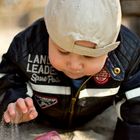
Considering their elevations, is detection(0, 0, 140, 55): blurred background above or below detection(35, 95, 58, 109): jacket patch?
below

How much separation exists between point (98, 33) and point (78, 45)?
0.04 metres

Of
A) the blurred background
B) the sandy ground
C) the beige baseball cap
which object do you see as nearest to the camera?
the beige baseball cap

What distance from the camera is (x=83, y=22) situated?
769mm

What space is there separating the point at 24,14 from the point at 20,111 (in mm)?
727

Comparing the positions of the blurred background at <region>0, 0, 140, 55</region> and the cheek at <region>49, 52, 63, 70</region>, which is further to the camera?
the blurred background at <region>0, 0, 140, 55</region>

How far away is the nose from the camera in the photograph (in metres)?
0.82

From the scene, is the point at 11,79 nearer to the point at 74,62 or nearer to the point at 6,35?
the point at 74,62

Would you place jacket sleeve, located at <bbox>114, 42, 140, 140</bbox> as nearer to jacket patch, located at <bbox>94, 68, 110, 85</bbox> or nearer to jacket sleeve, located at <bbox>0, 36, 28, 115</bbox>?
jacket patch, located at <bbox>94, 68, 110, 85</bbox>

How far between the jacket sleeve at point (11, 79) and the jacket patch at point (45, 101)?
0.03m

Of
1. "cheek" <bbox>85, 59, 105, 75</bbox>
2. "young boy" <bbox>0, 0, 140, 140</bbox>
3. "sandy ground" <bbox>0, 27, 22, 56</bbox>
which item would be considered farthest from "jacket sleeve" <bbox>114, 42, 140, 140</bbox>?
"sandy ground" <bbox>0, 27, 22, 56</bbox>

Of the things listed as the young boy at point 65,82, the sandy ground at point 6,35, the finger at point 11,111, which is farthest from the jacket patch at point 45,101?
the sandy ground at point 6,35

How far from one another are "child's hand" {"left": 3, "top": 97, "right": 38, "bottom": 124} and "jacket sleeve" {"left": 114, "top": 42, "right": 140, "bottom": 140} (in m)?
0.19

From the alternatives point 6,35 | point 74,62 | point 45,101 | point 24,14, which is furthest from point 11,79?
point 24,14

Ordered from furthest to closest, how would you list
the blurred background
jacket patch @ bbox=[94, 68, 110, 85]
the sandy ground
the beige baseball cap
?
the blurred background → the sandy ground → jacket patch @ bbox=[94, 68, 110, 85] → the beige baseball cap
